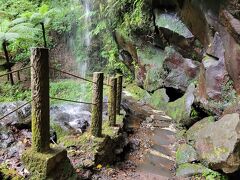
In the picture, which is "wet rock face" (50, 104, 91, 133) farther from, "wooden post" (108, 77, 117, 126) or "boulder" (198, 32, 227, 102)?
"boulder" (198, 32, 227, 102)

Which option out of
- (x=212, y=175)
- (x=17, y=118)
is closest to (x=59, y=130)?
(x=17, y=118)

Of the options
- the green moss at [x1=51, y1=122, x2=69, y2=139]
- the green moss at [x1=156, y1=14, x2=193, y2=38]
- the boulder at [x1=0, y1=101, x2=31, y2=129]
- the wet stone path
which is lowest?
the wet stone path

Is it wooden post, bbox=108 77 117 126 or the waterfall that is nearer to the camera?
wooden post, bbox=108 77 117 126

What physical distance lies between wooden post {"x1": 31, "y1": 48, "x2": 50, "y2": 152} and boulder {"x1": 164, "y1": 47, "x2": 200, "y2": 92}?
5.79 metres

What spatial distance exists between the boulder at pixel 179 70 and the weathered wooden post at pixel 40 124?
5804mm

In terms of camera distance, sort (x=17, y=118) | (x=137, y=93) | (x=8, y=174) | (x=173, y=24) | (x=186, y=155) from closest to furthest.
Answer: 1. (x=8, y=174)
2. (x=186, y=155)
3. (x=17, y=118)
4. (x=173, y=24)
5. (x=137, y=93)

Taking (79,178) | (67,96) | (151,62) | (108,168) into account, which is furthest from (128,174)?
(67,96)

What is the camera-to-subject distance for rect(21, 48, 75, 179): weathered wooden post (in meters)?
2.92

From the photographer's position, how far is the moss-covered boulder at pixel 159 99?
8.71 meters

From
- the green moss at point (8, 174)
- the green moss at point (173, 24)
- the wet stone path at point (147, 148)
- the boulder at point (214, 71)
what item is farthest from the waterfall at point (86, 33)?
the green moss at point (8, 174)

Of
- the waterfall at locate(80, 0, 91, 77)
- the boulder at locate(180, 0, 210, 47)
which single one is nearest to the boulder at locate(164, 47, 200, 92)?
the boulder at locate(180, 0, 210, 47)

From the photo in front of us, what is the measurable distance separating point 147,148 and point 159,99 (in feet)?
10.6

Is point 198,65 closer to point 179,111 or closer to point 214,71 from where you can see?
point 179,111

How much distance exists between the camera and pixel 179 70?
848cm
